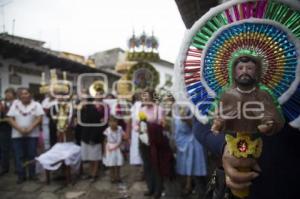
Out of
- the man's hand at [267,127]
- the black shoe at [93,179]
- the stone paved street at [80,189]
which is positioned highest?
the man's hand at [267,127]

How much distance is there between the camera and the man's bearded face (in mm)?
1270

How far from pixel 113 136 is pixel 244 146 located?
5066 mm

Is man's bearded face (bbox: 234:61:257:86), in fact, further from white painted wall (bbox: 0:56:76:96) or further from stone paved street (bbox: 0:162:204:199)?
white painted wall (bbox: 0:56:76:96)

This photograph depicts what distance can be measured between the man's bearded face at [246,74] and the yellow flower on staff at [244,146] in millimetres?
215

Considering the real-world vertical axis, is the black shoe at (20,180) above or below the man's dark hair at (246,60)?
below

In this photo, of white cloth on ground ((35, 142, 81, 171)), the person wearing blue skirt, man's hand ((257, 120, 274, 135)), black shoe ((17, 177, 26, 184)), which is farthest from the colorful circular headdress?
black shoe ((17, 177, 26, 184))

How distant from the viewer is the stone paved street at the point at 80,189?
17.8ft

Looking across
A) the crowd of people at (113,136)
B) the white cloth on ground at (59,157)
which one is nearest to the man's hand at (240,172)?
the crowd of people at (113,136)

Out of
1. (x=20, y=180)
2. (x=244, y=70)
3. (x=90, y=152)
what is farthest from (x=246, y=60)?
(x=20, y=180)

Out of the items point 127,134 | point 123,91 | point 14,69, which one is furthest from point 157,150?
point 14,69

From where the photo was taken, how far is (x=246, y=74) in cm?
128

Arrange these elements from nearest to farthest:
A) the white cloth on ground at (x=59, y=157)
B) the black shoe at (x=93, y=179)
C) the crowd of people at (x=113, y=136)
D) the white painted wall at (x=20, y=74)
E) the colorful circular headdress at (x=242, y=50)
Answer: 1. the colorful circular headdress at (x=242, y=50)
2. the crowd of people at (x=113, y=136)
3. the white cloth on ground at (x=59, y=157)
4. the black shoe at (x=93, y=179)
5. the white painted wall at (x=20, y=74)

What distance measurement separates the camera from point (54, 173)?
6594 millimetres

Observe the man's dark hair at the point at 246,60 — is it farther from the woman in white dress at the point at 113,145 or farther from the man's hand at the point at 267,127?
the woman in white dress at the point at 113,145
